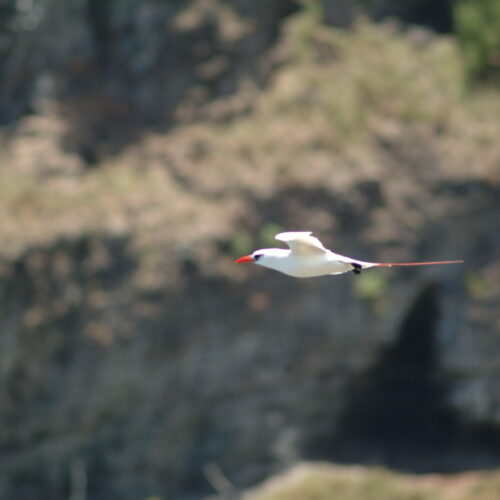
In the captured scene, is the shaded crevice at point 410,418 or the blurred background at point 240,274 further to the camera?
the shaded crevice at point 410,418

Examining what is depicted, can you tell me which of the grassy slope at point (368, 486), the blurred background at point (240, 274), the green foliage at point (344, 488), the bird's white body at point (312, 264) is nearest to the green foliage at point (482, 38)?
the blurred background at point (240, 274)

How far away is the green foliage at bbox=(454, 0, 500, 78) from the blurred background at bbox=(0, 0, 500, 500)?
0.12ft

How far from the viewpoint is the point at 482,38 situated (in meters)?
18.2

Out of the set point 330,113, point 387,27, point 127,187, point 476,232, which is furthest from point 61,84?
point 476,232

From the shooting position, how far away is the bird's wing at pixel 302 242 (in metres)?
7.40

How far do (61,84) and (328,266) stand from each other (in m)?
11.3

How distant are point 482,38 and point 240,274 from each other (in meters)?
6.22

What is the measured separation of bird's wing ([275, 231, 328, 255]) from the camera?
7.40 m

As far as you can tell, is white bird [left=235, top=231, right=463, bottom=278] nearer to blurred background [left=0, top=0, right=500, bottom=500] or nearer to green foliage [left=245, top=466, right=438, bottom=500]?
blurred background [left=0, top=0, right=500, bottom=500]

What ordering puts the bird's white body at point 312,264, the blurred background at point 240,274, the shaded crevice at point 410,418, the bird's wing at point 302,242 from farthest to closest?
the shaded crevice at point 410,418
the blurred background at point 240,274
the bird's white body at point 312,264
the bird's wing at point 302,242

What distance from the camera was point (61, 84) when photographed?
58.4 ft

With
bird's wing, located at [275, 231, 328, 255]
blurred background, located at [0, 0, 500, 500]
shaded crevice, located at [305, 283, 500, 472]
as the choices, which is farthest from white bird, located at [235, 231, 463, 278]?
shaded crevice, located at [305, 283, 500, 472]

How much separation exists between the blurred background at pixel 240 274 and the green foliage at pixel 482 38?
0.12 feet

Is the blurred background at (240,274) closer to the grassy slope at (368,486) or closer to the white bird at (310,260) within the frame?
the grassy slope at (368,486)
